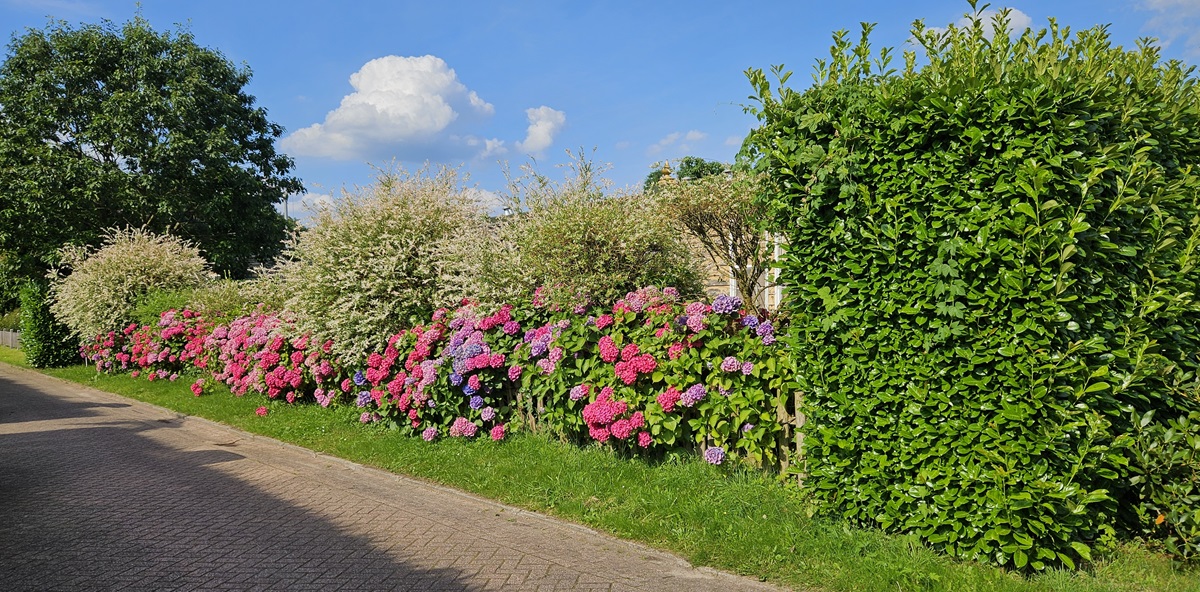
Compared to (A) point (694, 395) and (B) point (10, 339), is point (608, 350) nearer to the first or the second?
(A) point (694, 395)

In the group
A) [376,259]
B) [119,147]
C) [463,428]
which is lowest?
[463,428]

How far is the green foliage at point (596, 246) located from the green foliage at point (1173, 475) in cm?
432

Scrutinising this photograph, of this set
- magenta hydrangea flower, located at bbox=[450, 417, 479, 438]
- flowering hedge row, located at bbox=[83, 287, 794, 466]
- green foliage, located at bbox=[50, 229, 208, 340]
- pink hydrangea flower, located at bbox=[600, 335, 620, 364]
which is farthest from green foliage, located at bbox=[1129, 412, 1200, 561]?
green foliage, located at bbox=[50, 229, 208, 340]

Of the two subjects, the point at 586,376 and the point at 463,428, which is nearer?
the point at 586,376

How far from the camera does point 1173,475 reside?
425cm

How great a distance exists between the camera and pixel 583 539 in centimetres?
511

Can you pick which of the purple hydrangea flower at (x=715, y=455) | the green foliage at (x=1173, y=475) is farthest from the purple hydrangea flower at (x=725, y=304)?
the green foliage at (x=1173, y=475)

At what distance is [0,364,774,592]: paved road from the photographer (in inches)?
176

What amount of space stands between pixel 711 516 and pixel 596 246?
329cm

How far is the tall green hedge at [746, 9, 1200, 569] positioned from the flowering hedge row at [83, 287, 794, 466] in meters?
0.88

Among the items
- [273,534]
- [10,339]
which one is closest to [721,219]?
[273,534]

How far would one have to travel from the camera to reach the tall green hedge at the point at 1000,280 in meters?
3.94

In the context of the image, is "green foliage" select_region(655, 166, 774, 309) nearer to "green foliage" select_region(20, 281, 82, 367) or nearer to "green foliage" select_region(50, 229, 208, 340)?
"green foliage" select_region(50, 229, 208, 340)

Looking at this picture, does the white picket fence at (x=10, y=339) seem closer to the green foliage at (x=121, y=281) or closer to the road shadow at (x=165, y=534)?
the green foliage at (x=121, y=281)
